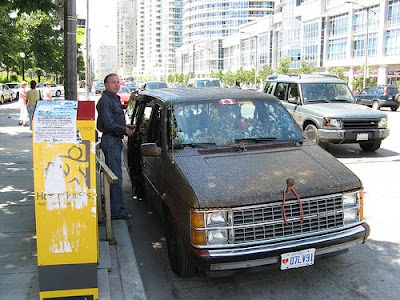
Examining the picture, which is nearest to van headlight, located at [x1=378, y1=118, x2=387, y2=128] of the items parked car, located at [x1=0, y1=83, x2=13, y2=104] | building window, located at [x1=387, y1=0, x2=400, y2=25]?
parked car, located at [x1=0, y1=83, x2=13, y2=104]

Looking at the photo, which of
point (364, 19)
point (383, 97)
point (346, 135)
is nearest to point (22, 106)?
point (346, 135)

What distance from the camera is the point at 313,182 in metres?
4.15

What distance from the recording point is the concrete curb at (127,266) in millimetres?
4160

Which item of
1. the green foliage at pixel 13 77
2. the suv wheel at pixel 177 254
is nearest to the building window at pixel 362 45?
A: the green foliage at pixel 13 77

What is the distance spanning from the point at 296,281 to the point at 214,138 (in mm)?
1716

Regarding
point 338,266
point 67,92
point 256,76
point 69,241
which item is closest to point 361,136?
point 338,266

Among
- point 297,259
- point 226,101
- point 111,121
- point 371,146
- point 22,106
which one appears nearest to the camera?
point 297,259

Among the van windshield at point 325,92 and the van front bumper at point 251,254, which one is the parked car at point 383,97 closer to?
the van windshield at point 325,92

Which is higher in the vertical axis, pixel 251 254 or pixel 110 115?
pixel 110 115

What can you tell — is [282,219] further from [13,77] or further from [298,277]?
[13,77]

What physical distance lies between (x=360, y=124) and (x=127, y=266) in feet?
26.2

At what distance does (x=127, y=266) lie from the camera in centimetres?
465

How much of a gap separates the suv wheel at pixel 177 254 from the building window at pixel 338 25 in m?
67.7

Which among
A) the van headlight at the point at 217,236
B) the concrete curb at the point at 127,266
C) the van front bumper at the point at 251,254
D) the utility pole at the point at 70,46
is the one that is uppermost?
the utility pole at the point at 70,46
